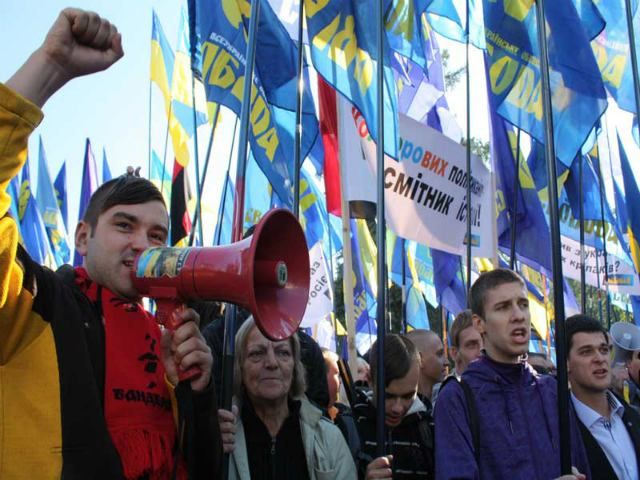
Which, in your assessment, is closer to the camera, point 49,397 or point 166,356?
point 49,397

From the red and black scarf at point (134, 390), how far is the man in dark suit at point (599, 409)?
212 centimetres

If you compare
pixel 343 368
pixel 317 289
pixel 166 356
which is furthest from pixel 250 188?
pixel 166 356

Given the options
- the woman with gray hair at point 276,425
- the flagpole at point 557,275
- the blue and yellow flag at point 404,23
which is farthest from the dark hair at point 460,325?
the blue and yellow flag at point 404,23

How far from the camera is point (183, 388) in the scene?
5.53ft

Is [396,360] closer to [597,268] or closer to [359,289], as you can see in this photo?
[359,289]

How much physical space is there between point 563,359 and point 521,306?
46 cm

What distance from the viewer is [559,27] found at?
5.67 m

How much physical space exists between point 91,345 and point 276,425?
1.18 metres

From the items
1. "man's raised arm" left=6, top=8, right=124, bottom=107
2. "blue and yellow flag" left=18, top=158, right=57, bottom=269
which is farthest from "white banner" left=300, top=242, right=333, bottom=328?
"blue and yellow flag" left=18, top=158, right=57, bottom=269

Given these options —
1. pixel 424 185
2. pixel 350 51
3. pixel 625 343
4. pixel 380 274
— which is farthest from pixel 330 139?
pixel 380 274

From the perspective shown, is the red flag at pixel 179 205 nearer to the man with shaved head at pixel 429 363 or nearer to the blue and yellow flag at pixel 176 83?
the blue and yellow flag at pixel 176 83

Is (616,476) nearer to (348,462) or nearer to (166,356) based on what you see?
(348,462)

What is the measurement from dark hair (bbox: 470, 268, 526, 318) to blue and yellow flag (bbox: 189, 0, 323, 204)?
280cm

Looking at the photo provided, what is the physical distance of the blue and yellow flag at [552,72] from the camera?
5590mm
